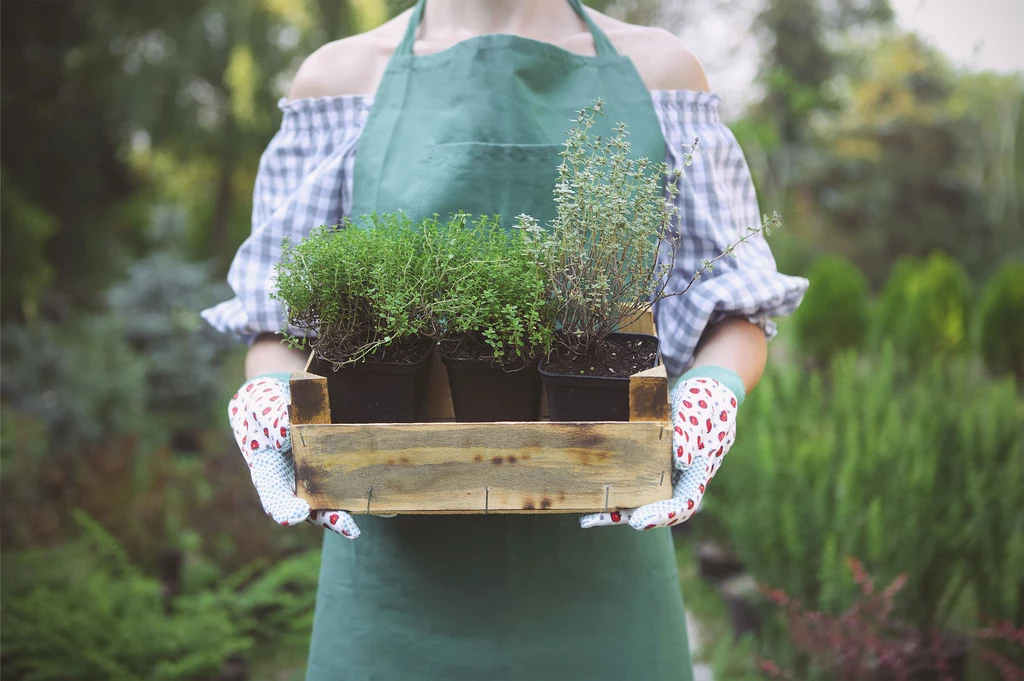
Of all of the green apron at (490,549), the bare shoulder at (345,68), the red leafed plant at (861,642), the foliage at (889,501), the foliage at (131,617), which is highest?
the bare shoulder at (345,68)

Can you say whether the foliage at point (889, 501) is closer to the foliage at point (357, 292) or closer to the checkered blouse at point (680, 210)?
the checkered blouse at point (680, 210)

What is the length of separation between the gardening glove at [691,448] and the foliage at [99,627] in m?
1.95

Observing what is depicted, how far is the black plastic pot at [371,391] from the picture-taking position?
1.07 meters

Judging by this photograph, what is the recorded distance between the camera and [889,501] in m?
2.57

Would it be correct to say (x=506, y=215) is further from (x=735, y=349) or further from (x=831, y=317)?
(x=831, y=317)

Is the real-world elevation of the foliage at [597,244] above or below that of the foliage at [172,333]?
above

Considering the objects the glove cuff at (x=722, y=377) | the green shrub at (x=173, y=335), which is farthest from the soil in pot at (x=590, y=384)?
the green shrub at (x=173, y=335)

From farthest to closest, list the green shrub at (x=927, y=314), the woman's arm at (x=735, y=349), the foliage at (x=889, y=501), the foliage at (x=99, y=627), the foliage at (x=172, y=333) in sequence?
the green shrub at (x=927, y=314) → the foliage at (x=172, y=333) → the foliage at (x=99, y=627) → the foliage at (x=889, y=501) → the woman's arm at (x=735, y=349)

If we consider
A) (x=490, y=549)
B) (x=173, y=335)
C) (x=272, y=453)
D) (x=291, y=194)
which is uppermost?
(x=291, y=194)

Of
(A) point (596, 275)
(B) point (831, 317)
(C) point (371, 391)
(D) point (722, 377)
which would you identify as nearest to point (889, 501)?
(D) point (722, 377)

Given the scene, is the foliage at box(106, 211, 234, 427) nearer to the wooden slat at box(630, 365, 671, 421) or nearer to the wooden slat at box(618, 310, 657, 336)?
the wooden slat at box(618, 310, 657, 336)

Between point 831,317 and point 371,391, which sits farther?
point 831,317

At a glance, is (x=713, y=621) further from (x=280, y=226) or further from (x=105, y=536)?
(x=280, y=226)

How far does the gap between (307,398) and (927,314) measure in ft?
18.1
